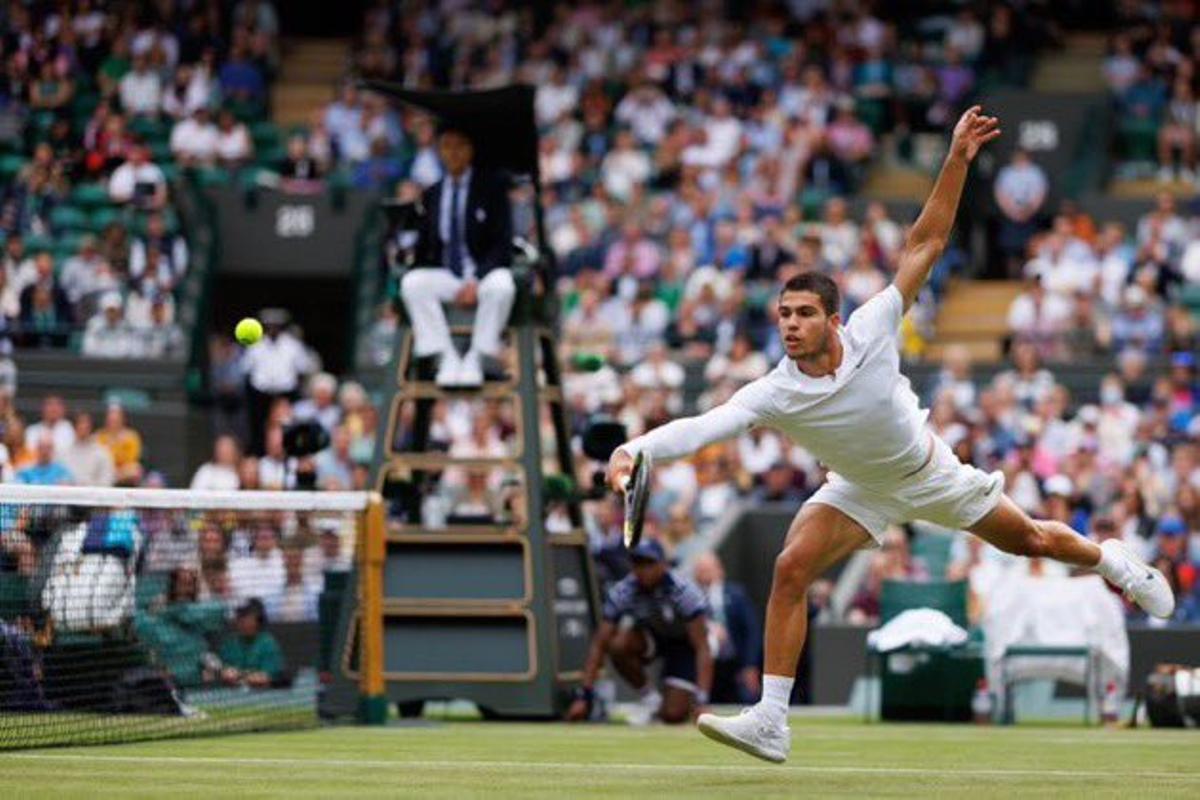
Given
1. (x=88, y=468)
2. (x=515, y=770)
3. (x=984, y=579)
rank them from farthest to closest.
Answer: (x=88, y=468)
(x=984, y=579)
(x=515, y=770)

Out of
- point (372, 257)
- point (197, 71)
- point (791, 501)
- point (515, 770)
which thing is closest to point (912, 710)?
point (791, 501)

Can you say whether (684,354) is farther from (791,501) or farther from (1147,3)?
(1147,3)

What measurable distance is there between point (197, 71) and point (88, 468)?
10.7 meters

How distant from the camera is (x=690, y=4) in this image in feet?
115

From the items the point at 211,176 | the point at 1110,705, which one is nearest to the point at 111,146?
the point at 211,176

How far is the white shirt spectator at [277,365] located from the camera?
90.3ft

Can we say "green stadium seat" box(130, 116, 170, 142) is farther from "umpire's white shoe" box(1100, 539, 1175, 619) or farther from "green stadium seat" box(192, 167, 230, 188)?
"umpire's white shoe" box(1100, 539, 1175, 619)

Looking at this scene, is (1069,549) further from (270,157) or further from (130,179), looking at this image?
(270,157)

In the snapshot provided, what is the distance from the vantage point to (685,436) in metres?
11.2

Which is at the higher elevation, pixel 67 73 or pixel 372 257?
pixel 67 73

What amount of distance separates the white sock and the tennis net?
4.07 meters

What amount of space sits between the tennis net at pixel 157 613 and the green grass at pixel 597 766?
1021 mm

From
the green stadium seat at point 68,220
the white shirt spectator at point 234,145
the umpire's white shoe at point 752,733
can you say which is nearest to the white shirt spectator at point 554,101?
the white shirt spectator at point 234,145

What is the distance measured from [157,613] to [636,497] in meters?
7.12
